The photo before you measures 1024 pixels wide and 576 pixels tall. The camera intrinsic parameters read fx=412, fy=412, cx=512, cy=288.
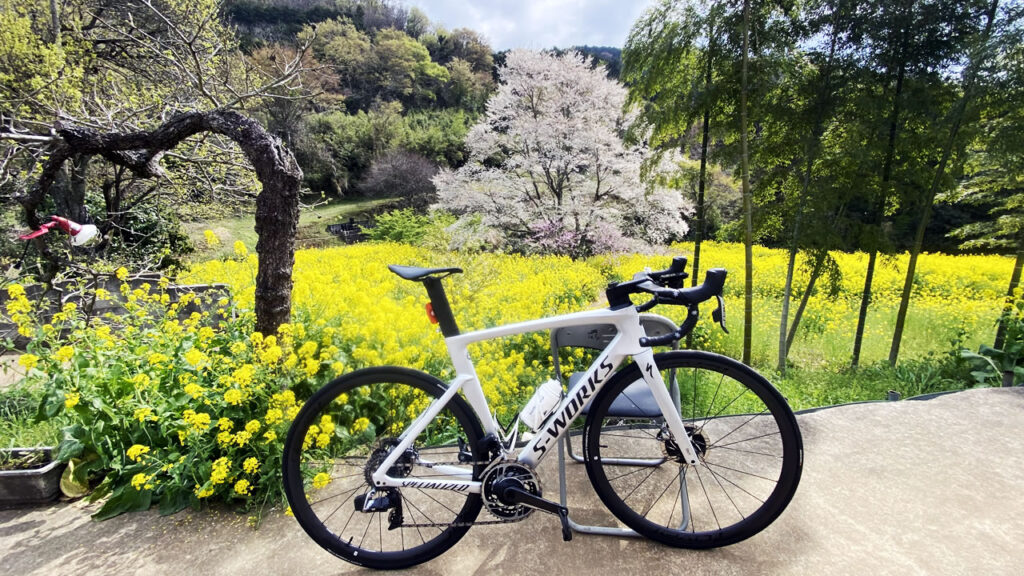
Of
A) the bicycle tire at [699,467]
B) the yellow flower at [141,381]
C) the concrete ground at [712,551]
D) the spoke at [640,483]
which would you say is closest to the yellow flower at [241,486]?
the concrete ground at [712,551]

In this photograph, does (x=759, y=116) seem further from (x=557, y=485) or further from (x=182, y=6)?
(x=182, y=6)

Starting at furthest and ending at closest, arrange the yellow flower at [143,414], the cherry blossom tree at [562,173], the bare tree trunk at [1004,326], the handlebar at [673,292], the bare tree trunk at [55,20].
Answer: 1. the cherry blossom tree at [562,173]
2. the bare tree trunk at [55,20]
3. the bare tree trunk at [1004,326]
4. the yellow flower at [143,414]
5. the handlebar at [673,292]

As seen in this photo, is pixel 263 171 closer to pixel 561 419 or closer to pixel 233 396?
pixel 233 396

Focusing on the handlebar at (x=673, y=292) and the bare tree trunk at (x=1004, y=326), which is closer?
the handlebar at (x=673, y=292)

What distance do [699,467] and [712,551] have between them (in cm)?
49

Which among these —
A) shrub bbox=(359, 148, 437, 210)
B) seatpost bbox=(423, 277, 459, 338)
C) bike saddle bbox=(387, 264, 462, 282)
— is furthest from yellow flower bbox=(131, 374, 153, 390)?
shrub bbox=(359, 148, 437, 210)

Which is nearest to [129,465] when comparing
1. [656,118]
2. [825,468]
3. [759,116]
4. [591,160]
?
[825,468]

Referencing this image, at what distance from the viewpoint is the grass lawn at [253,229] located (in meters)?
11.5

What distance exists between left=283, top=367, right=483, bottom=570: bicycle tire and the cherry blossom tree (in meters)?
8.43

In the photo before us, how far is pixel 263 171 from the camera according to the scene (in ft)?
6.59

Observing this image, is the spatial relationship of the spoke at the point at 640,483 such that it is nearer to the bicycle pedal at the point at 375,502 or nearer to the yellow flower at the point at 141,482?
the bicycle pedal at the point at 375,502

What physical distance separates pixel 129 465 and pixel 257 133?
1633 millimetres

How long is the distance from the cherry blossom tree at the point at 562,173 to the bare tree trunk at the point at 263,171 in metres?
8.33

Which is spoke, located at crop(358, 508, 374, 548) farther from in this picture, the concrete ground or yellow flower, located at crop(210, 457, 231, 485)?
yellow flower, located at crop(210, 457, 231, 485)
